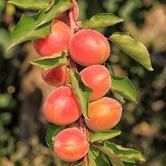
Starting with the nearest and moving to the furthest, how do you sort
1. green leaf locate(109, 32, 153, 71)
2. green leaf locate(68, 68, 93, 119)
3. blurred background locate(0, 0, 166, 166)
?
1. green leaf locate(68, 68, 93, 119)
2. green leaf locate(109, 32, 153, 71)
3. blurred background locate(0, 0, 166, 166)

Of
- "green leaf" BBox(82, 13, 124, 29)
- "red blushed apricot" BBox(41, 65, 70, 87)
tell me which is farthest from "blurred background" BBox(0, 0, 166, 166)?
"red blushed apricot" BBox(41, 65, 70, 87)

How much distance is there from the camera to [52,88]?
2869 millimetres

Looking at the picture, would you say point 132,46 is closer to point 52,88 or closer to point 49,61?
point 49,61

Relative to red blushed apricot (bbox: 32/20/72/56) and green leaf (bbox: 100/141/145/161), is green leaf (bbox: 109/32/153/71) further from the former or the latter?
green leaf (bbox: 100/141/145/161)

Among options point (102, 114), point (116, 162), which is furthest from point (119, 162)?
point (102, 114)

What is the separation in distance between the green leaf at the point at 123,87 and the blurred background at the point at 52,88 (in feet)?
3.49

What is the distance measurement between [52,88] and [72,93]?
2.20m

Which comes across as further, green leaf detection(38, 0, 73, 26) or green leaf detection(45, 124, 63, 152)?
green leaf detection(45, 124, 63, 152)

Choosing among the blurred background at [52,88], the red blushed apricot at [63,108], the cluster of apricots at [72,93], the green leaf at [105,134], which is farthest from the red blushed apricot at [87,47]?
the blurred background at [52,88]

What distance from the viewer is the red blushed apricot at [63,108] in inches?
26.6

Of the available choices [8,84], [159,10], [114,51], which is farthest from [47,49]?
[159,10]

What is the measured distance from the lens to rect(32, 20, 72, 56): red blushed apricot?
27.9 inches

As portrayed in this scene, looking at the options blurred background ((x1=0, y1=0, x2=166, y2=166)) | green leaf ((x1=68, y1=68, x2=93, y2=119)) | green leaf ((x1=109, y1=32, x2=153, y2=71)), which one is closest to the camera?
green leaf ((x1=68, y1=68, x2=93, y2=119))

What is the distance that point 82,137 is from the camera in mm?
691
